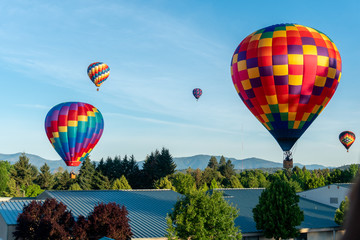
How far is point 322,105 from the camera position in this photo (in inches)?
1539

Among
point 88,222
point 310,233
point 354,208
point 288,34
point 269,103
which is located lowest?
point 310,233

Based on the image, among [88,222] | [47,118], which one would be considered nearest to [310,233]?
[88,222]

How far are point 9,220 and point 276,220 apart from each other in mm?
25329

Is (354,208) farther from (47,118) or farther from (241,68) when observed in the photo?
(47,118)

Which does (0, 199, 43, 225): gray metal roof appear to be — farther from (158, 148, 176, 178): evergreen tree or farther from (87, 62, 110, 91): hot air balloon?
(158, 148, 176, 178): evergreen tree

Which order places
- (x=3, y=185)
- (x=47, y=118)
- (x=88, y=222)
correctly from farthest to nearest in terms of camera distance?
1. (x=3, y=185)
2. (x=47, y=118)
3. (x=88, y=222)

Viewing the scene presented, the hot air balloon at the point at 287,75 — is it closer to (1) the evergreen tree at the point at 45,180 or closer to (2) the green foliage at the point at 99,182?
(2) the green foliage at the point at 99,182

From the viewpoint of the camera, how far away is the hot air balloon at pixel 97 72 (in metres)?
75.3

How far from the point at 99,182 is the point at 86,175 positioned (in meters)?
4.96

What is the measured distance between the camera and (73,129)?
53.9m

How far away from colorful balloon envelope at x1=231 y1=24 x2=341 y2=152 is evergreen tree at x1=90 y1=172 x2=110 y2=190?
2642 inches

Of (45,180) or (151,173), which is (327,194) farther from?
(45,180)

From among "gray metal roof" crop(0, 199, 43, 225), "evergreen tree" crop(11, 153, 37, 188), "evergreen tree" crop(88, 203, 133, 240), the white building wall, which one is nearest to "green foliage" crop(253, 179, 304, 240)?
"evergreen tree" crop(88, 203, 133, 240)

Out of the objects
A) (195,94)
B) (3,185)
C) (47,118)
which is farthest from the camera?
(3,185)
